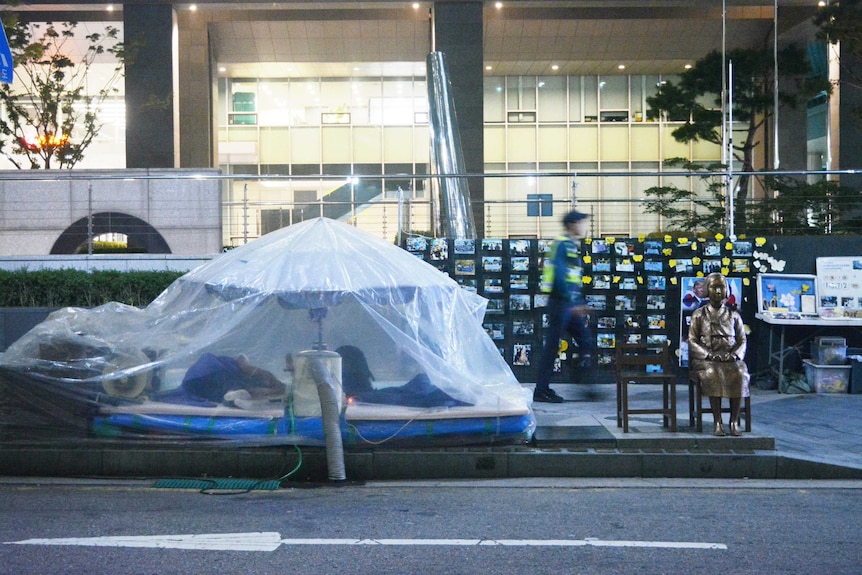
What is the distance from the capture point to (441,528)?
17.9 feet

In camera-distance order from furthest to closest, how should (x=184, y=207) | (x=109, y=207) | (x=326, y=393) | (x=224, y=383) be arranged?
(x=109, y=207) → (x=184, y=207) → (x=224, y=383) → (x=326, y=393)

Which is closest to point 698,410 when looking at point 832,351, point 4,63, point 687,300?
point 687,300

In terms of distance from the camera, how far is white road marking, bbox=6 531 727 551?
5.00m

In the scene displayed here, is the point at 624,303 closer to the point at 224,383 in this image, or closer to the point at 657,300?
the point at 657,300

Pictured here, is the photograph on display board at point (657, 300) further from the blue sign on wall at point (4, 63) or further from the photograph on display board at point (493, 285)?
the blue sign on wall at point (4, 63)

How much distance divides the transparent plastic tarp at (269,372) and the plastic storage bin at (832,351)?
5339mm

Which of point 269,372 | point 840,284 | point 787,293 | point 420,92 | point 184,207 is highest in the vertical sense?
point 420,92

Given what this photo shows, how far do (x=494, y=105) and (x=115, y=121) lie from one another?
37.6ft

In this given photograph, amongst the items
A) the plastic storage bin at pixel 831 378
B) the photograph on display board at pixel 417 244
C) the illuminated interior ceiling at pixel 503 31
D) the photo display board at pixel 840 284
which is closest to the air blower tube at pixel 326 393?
the photograph on display board at pixel 417 244

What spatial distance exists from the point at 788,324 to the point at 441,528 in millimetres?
7491

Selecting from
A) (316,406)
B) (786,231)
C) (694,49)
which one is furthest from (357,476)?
(694,49)

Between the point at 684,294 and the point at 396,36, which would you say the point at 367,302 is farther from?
the point at 396,36

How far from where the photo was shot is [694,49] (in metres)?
25.5

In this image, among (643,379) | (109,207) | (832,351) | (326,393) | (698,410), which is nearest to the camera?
(326,393)
